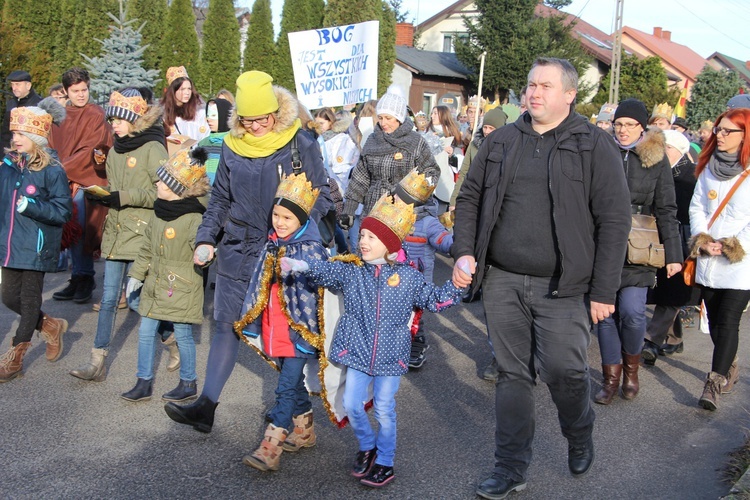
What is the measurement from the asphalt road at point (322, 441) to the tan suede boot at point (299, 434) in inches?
2.1

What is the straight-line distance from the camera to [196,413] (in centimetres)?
452

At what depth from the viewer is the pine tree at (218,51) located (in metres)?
26.9

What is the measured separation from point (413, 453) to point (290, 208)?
5.23 ft

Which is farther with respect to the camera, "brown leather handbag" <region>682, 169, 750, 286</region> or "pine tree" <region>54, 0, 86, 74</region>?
"pine tree" <region>54, 0, 86, 74</region>

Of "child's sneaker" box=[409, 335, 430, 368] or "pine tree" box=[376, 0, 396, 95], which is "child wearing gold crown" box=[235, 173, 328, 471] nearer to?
"child's sneaker" box=[409, 335, 430, 368]

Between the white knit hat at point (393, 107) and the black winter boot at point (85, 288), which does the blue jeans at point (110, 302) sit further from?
the white knit hat at point (393, 107)

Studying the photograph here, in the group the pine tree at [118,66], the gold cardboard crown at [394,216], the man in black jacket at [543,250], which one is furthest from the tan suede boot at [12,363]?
the pine tree at [118,66]

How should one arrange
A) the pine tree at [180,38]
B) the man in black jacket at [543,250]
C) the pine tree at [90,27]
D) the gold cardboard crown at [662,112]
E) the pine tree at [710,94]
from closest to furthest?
the man in black jacket at [543,250], the gold cardboard crown at [662,112], the pine tree at [90,27], the pine tree at [180,38], the pine tree at [710,94]

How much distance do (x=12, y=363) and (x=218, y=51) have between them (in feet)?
74.9

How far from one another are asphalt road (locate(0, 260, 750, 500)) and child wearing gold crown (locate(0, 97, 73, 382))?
43cm

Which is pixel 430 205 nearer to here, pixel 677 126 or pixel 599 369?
pixel 599 369

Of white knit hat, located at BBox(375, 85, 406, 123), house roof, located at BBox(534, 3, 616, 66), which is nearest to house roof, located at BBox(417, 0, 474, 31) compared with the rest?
house roof, located at BBox(534, 3, 616, 66)

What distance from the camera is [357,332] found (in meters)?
4.13

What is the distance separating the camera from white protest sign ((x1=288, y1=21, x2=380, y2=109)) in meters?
10.6
